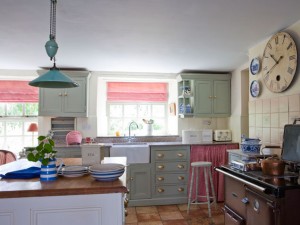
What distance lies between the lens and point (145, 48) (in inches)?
115

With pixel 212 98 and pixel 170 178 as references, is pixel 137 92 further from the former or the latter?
pixel 170 178

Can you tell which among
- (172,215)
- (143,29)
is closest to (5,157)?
(172,215)

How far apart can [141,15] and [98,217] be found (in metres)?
1.63

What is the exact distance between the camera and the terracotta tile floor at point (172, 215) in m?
3.06

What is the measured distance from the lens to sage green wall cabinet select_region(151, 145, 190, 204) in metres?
3.73

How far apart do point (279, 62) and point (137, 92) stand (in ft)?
8.94

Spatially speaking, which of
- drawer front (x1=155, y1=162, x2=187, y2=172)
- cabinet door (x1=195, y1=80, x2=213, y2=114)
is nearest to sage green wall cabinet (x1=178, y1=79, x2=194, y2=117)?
cabinet door (x1=195, y1=80, x2=213, y2=114)

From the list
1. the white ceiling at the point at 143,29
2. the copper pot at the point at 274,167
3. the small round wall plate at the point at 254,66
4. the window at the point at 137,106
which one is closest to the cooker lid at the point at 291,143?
the copper pot at the point at 274,167

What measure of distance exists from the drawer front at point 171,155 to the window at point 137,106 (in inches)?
34.1

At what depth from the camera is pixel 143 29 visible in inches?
92.3

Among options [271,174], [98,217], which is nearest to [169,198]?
[271,174]

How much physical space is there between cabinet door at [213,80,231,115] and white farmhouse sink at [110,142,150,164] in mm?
1544

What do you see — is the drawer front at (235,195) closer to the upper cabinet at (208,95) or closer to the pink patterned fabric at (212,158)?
the pink patterned fabric at (212,158)

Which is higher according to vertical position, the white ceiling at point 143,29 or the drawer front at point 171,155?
the white ceiling at point 143,29
